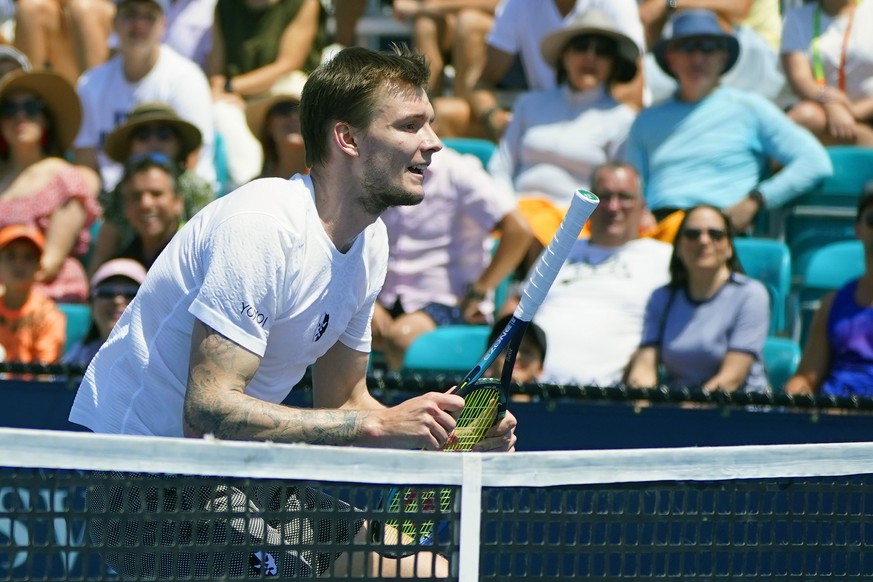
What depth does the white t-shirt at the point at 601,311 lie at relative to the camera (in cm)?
571

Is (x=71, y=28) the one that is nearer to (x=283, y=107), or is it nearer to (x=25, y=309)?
(x=283, y=107)

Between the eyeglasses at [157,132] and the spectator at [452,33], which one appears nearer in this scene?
the eyeglasses at [157,132]

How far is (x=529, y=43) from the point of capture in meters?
7.44

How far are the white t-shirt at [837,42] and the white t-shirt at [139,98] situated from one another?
120 inches

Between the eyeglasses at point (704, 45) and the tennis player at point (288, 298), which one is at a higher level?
the eyeglasses at point (704, 45)

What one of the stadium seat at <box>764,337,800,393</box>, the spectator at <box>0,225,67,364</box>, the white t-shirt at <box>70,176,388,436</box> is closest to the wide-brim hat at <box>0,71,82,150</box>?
the spectator at <box>0,225,67,364</box>

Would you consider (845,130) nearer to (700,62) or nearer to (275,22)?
(700,62)

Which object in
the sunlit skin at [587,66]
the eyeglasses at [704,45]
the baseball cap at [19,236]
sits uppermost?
the eyeglasses at [704,45]

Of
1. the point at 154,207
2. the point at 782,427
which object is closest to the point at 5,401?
the point at 154,207

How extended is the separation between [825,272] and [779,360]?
2.56 feet

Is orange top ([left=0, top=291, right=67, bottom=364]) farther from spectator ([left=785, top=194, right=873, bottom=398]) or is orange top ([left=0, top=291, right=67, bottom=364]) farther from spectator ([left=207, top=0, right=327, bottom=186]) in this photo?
spectator ([left=785, top=194, right=873, bottom=398])

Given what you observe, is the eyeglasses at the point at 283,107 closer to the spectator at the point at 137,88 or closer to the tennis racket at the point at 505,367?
the spectator at the point at 137,88

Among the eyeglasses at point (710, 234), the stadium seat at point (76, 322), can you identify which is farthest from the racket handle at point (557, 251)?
the stadium seat at point (76, 322)

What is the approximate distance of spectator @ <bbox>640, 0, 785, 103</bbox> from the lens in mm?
7441
